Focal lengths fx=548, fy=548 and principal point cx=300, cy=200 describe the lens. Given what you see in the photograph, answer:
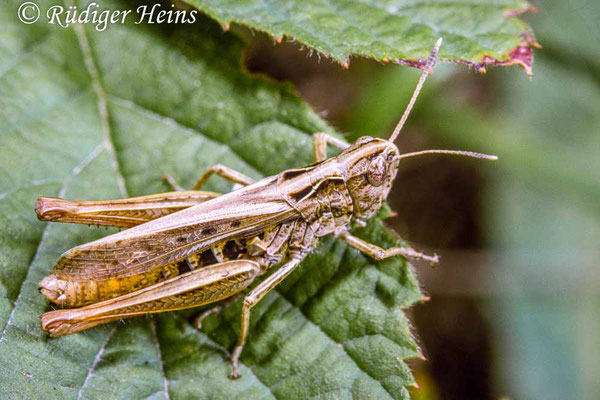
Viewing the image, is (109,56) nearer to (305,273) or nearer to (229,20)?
(229,20)

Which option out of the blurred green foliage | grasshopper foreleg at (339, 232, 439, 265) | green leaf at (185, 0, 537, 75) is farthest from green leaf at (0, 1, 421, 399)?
the blurred green foliage

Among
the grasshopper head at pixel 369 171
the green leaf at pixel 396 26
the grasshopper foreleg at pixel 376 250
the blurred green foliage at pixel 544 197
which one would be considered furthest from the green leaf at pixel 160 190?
the blurred green foliage at pixel 544 197

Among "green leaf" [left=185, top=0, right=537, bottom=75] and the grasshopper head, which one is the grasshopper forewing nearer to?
the grasshopper head

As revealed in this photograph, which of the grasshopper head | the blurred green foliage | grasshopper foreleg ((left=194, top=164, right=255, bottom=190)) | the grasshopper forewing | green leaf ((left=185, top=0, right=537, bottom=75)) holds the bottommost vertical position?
the blurred green foliage

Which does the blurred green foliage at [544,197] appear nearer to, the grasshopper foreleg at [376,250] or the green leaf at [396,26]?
the green leaf at [396,26]

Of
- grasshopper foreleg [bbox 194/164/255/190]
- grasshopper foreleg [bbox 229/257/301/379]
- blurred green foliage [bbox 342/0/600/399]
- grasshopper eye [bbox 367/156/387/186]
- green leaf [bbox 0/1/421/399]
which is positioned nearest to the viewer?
green leaf [bbox 0/1/421/399]

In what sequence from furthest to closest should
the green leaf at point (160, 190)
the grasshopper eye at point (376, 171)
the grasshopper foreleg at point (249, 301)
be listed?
1. the grasshopper eye at point (376, 171)
2. the grasshopper foreleg at point (249, 301)
3. the green leaf at point (160, 190)
